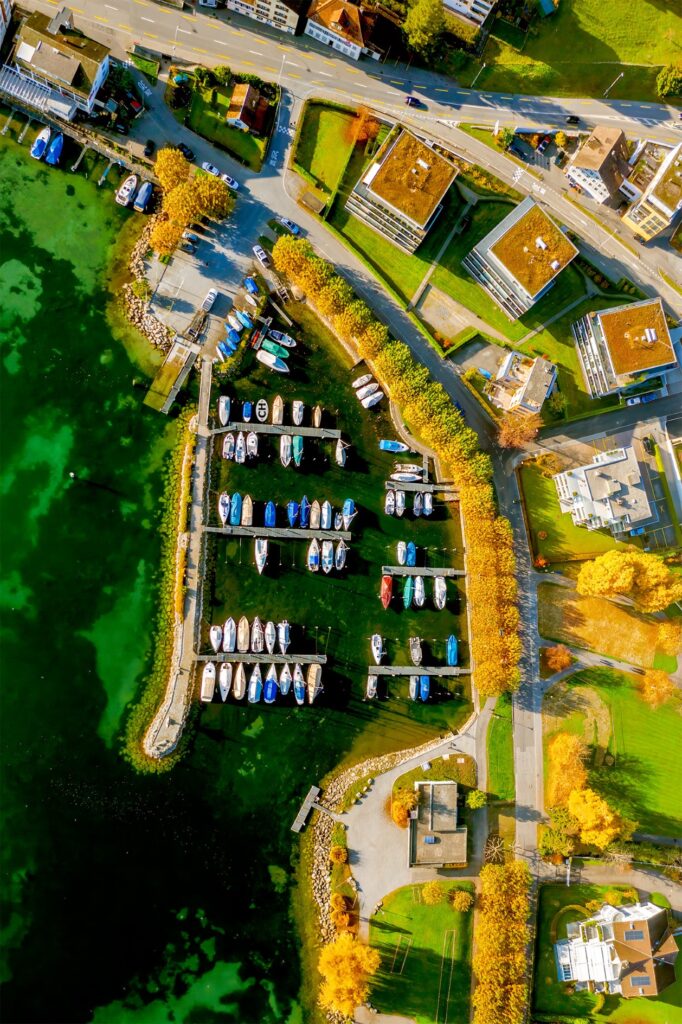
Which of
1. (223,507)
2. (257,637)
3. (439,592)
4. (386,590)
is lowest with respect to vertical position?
(257,637)

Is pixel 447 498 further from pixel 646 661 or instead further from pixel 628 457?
pixel 646 661

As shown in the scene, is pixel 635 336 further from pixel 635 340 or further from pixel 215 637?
pixel 215 637

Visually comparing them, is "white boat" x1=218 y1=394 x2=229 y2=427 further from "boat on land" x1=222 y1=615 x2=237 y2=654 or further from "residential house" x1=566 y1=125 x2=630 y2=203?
"residential house" x1=566 y1=125 x2=630 y2=203

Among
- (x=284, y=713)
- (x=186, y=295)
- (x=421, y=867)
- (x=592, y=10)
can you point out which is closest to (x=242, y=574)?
(x=284, y=713)

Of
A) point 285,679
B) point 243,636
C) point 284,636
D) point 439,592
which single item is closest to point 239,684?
point 285,679

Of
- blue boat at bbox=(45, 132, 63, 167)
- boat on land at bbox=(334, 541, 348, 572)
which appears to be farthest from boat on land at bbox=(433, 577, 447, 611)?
blue boat at bbox=(45, 132, 63, 167)

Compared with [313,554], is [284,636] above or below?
below
